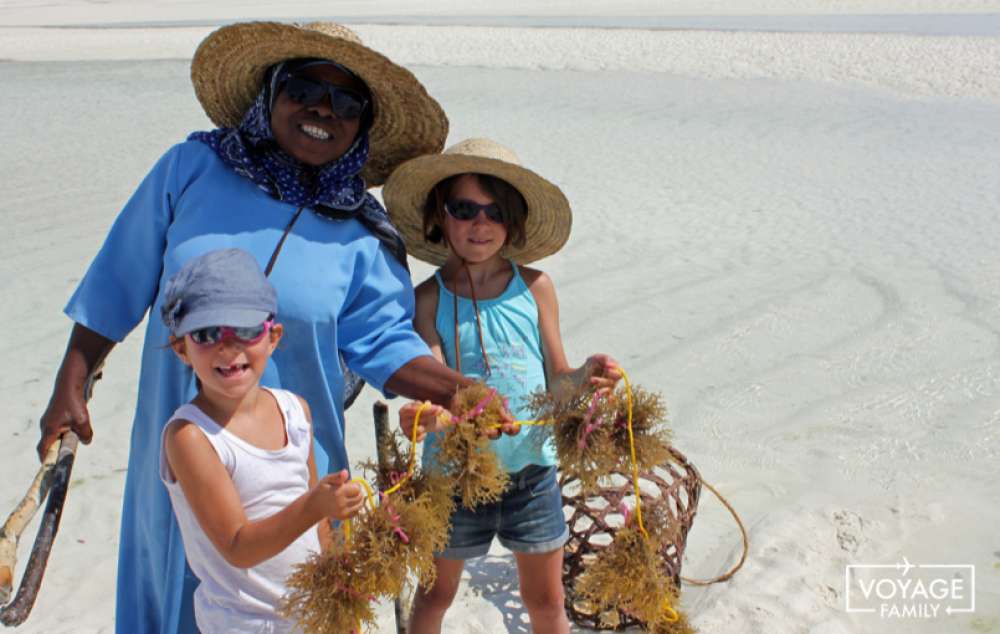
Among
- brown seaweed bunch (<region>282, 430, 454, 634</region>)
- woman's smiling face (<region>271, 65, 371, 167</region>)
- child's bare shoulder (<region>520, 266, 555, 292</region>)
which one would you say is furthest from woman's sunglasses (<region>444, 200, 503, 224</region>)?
brown seaweed bunch (<region>282, 430, 454, 634</region>)

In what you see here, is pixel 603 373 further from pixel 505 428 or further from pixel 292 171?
pixel 292 171

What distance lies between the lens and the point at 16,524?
2.16 m

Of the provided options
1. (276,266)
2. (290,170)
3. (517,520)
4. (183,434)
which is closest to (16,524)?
(183,434)

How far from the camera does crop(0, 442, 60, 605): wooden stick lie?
2029 millimetres

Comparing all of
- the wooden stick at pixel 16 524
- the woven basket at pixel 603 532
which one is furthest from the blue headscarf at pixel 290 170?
the woven basket at pixel 603 532

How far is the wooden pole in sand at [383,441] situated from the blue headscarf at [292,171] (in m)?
0.24

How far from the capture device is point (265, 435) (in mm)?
2158

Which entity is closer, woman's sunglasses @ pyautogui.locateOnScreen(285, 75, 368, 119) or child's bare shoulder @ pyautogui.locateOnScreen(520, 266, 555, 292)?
woman's sunglasses @ pyautogui.locateOnScreen(285, 75, 368, 119)

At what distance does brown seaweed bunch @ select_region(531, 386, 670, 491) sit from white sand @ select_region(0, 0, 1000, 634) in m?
1.58

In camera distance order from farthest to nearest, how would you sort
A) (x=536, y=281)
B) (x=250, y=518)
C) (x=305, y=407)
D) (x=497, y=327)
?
(x=536, y=281), (x=497, y=327), (x=305, y=407), (x=250, y=518)

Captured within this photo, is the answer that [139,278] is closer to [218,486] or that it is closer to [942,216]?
[218,486]

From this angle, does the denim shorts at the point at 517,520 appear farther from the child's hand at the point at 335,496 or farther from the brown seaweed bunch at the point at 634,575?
the child's hand at the point at 335,496

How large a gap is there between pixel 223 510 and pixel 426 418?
0.50 meters

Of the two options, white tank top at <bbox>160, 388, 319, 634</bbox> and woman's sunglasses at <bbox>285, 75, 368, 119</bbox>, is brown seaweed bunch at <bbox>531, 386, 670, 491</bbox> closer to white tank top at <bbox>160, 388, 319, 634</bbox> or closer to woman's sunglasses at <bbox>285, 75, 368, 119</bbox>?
white tank top at <bbox>160, 388, 319, 634</bbox>
